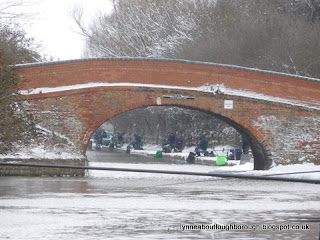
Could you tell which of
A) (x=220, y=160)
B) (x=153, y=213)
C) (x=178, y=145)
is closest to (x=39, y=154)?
(x=220, y=160)

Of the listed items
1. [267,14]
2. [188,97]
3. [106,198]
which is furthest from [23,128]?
[267,14]

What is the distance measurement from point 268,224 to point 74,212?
3.02 meters

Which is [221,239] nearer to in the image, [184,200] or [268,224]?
[268,224]

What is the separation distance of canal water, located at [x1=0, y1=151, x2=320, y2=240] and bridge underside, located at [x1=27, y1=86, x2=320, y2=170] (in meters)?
7.89

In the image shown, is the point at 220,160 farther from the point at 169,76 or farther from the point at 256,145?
the point at 169,76

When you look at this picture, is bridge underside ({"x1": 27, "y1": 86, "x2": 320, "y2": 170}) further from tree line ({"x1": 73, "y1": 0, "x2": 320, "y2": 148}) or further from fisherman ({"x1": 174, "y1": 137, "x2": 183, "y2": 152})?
fisherman ({"x1": 174, "y1": 137, "x2": 183, "y2": 152})

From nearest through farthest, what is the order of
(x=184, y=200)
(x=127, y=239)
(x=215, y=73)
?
(x=127, y=239), (x=184, y=200), (x=215, y=73)

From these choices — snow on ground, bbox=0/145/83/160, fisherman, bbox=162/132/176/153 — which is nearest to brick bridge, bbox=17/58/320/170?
snow on ground, bbox=0/145/83/160

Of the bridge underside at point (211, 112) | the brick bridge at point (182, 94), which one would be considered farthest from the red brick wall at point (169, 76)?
the bridge underside at point (211, 112)

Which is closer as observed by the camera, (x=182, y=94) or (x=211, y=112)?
(x=182, y=94)

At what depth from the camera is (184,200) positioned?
1466 cm

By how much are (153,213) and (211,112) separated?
15.2m

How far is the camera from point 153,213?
11.7 metres

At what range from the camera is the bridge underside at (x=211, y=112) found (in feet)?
84.7
